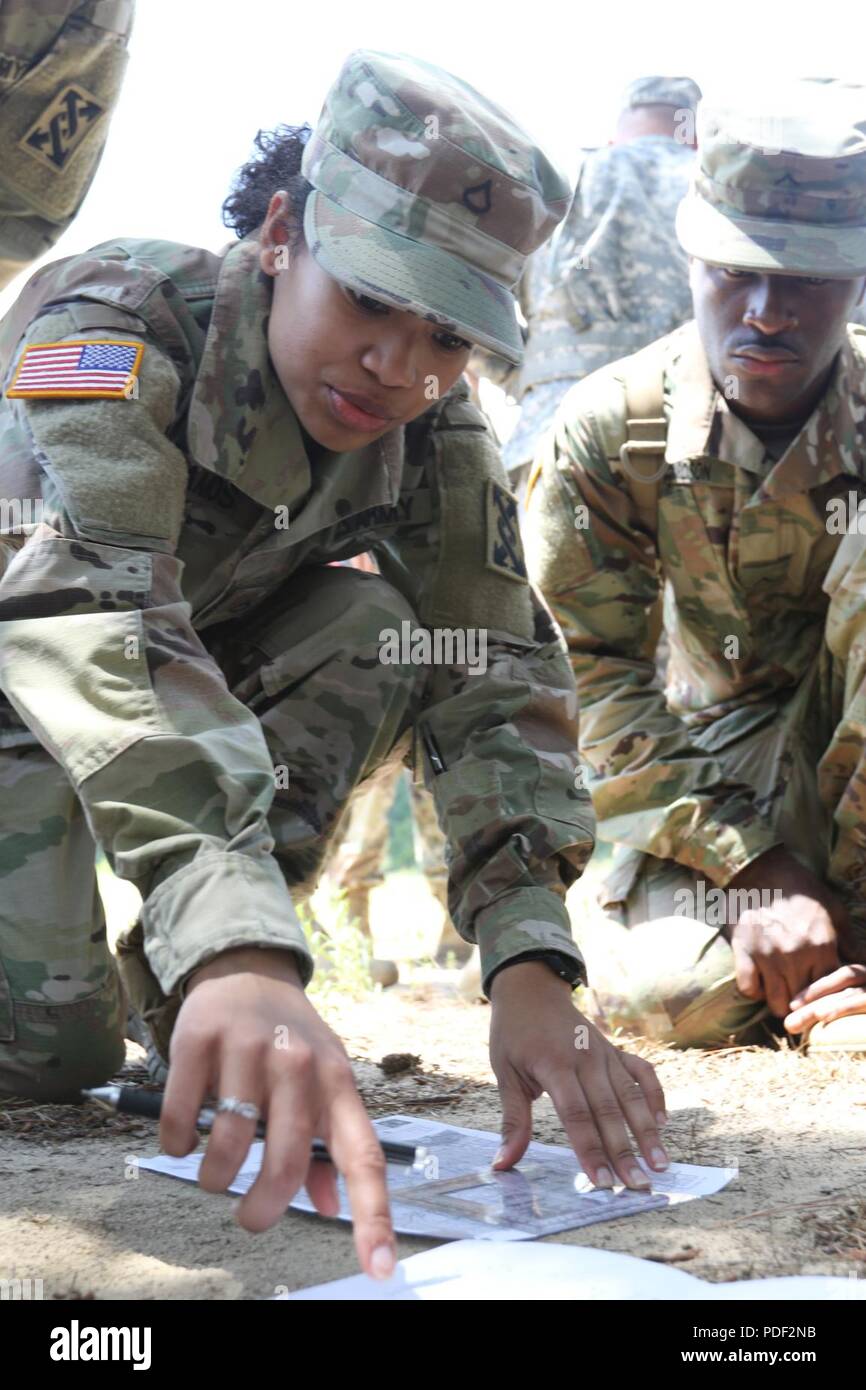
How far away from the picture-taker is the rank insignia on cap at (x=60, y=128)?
2.86m

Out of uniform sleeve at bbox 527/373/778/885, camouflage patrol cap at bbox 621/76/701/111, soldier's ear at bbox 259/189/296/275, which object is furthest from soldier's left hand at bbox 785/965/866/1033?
camouflage patrol cap at bbox 621/76/701/111

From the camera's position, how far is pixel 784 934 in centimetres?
281

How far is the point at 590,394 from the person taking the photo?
10.3ft

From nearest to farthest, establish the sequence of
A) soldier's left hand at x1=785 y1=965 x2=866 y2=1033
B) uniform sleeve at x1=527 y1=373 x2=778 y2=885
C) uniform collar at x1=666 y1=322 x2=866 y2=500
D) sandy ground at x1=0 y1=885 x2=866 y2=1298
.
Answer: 1. sandy ground at x1=0 y1=885 x2=866 y2=1298
2. soldier's left hand at x1=785 y1=965 x2=866 y2=1033
3. uniform collar at x1=666 y1=322 x2=866 y2=500
4. uniform sleeve at x1=527 y1=373 x2=778 y2=885

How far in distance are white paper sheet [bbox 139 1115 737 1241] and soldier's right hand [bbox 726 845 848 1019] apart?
0.93 meters

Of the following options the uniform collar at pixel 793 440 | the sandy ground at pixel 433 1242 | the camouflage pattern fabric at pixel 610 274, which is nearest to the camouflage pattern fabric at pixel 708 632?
the uniform collar at pixel 793 440

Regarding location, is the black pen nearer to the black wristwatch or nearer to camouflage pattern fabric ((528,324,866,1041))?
the black wristwatch

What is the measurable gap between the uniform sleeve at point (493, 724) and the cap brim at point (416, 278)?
0.41 meters

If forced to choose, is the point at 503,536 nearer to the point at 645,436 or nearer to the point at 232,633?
the point at 232,633

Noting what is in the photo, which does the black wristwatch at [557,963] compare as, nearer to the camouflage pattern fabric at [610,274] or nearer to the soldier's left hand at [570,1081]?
the soldier's left hand at [570,1081]

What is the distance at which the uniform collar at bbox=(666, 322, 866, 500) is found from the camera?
291 centimetres

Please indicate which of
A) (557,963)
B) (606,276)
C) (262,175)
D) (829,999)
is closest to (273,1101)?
(557,963)

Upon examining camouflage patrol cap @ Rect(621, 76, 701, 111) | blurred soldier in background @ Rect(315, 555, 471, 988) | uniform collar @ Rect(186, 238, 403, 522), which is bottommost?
blurred soldier in background @ Rect(315, 555, 471, 988)

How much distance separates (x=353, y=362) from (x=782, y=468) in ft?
4.11
